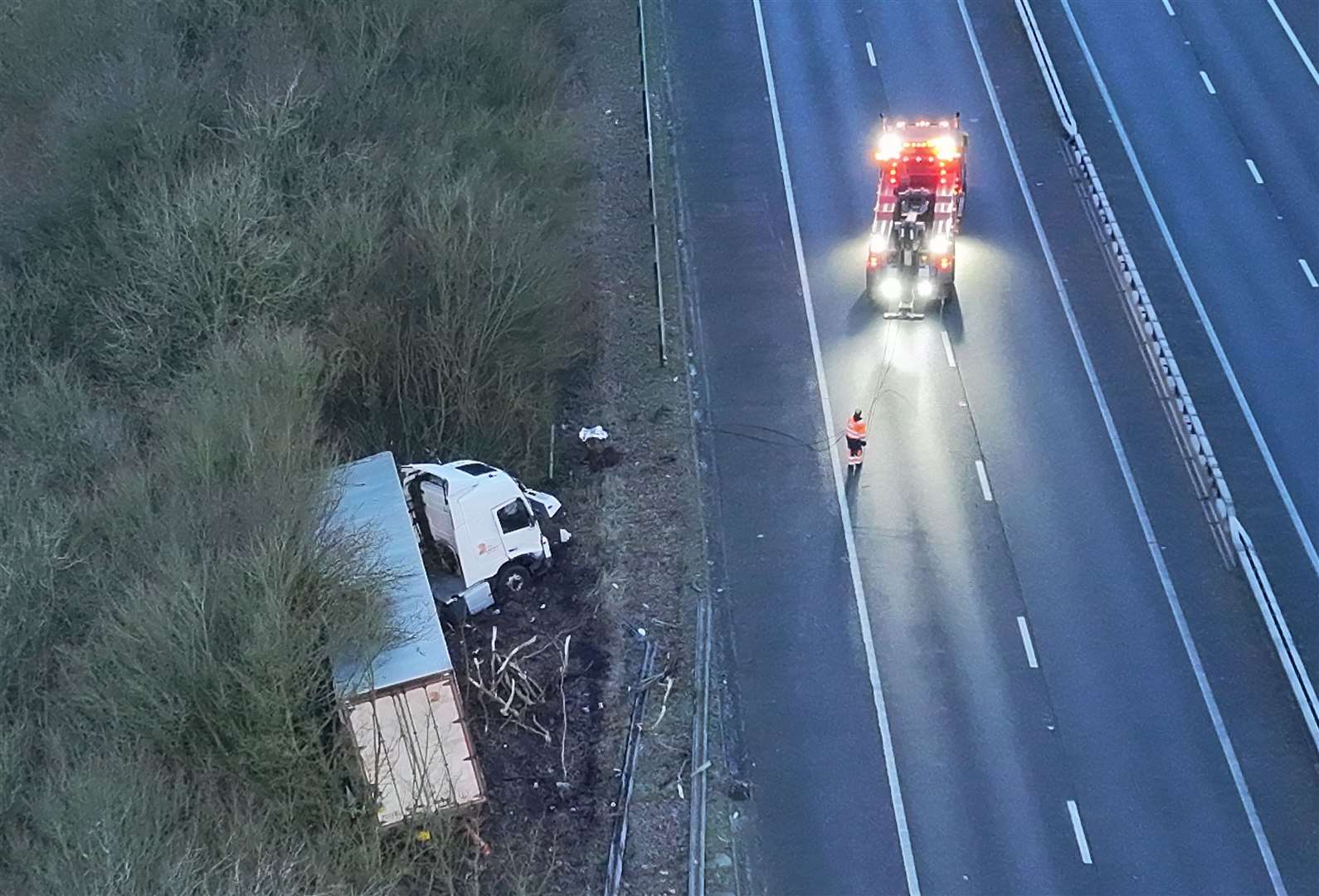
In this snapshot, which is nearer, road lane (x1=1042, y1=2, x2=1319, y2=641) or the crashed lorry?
the crashed lorry

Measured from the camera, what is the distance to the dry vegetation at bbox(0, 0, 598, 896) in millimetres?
19953

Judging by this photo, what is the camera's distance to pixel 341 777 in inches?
830

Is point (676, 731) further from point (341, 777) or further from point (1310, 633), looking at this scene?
point (1310, 633)

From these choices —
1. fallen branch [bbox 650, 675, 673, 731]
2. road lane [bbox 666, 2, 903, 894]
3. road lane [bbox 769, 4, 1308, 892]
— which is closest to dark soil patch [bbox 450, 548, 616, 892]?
fallen branch [bbox 650, 675, 673, 731]

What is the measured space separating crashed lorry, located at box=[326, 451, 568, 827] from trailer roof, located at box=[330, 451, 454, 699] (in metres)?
0.02

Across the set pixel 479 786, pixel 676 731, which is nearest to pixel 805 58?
pixel 676 731

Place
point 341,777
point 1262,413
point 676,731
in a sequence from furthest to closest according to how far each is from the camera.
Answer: point 1262,413, point 676,731, point 341,777

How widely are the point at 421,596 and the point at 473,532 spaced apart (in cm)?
314

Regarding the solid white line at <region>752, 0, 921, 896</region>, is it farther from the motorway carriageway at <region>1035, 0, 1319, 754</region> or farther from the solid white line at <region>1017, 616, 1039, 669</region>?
the motorway carriageway at <region>1035, 0, 1319, 754</region>

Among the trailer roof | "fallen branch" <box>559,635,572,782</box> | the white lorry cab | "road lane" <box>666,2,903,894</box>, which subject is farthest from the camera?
the white lorry cab

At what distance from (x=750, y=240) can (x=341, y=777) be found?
18.2 m

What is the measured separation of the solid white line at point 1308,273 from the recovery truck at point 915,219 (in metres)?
7.28

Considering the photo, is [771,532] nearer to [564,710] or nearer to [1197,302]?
[564,710]

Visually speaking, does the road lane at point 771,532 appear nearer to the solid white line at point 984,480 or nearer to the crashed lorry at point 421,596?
the solid white line at point 984,480
